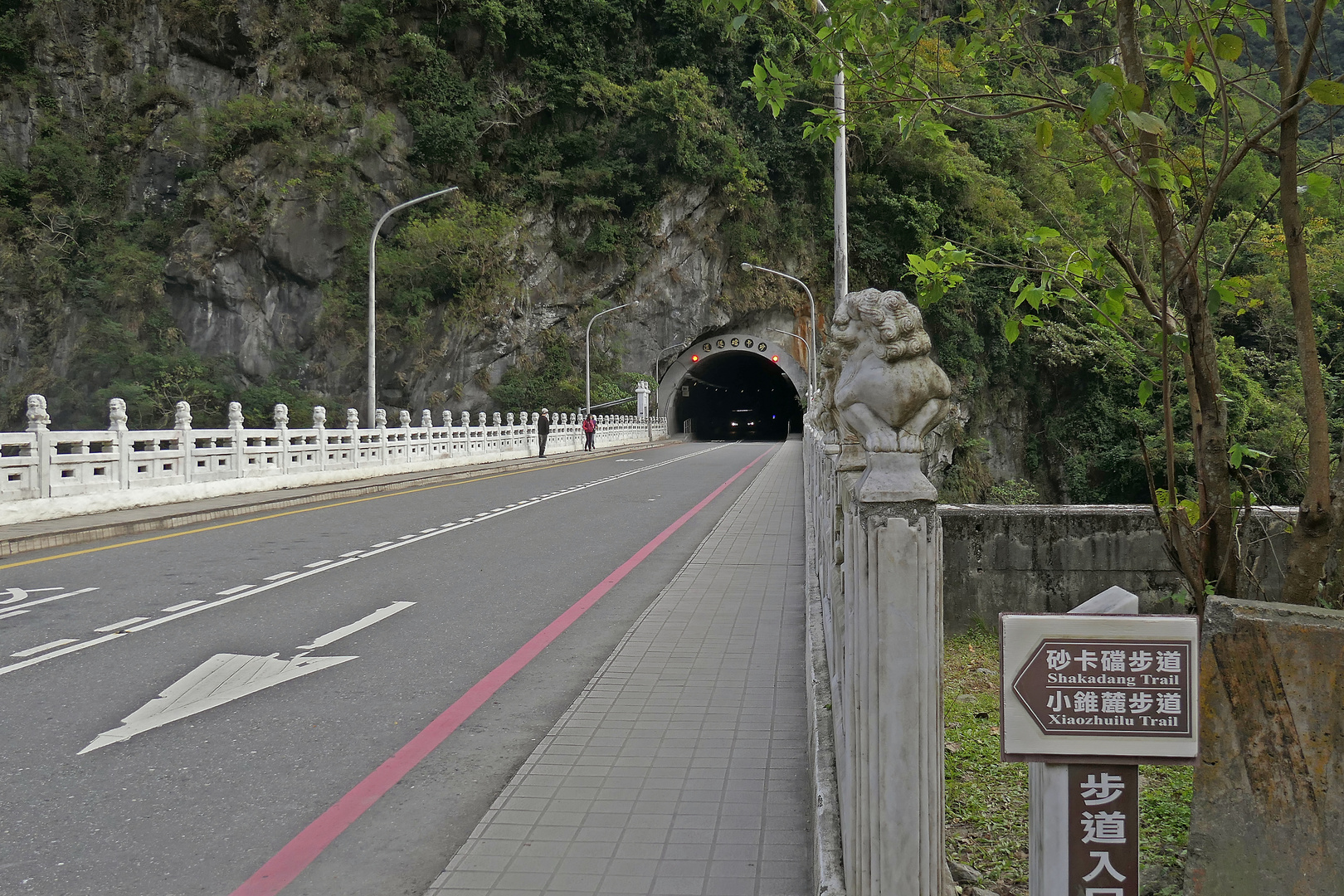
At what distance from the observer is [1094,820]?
88.5 inches

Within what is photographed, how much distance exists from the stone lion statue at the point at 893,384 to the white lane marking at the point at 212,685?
170 inches

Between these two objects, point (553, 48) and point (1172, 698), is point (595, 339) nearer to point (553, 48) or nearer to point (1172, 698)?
point (553, 48)

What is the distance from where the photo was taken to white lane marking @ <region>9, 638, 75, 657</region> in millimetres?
6383

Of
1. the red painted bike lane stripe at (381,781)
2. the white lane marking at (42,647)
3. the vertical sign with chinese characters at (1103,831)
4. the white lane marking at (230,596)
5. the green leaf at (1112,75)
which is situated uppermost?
the green leaf at (1112,75)

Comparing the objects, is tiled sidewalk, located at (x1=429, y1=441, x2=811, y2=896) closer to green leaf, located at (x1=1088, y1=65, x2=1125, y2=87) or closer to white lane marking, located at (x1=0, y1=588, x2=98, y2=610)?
green leaf, located at (x1=1088, y1=65, x2=1125, y2=87)

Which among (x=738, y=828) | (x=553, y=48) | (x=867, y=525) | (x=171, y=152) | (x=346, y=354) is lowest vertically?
(x=738, y=828)

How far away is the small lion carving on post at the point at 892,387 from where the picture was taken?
8.51 ft

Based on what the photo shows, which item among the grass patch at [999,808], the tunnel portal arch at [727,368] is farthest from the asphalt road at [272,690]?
the tunnel portal arch at [727,368]

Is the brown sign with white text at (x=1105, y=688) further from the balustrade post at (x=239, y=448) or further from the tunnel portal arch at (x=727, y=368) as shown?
the tunnel portal arch at (x=727, y=368)

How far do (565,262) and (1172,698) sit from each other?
174 ft

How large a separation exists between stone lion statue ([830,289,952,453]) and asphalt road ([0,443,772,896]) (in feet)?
7.74

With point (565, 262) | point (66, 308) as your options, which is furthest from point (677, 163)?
point (66, 308)

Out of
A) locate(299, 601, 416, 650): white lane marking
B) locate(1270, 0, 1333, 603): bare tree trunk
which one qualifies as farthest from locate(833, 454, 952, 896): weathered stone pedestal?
locate(299, 601, 416, 650): white lane marking

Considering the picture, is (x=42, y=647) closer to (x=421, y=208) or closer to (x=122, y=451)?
(x=122, y=451)
